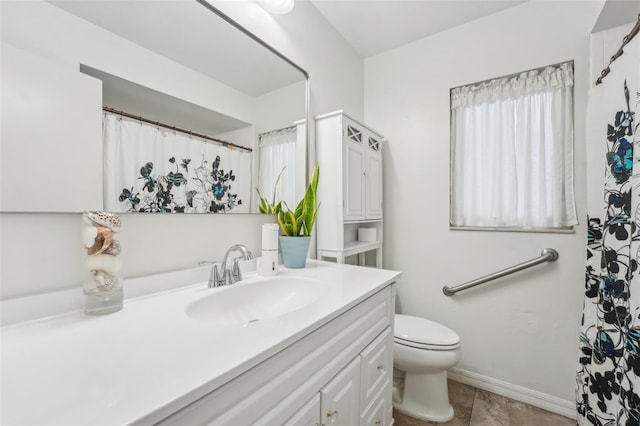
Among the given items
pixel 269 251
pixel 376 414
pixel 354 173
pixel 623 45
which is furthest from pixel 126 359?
pixel 623 45

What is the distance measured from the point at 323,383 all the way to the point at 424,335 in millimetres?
930

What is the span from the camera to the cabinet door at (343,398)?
2.39ft

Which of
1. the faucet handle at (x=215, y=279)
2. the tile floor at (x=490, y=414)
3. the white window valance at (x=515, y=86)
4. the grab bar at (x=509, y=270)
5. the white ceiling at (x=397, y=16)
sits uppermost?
the white ceiling at (x=397, y=16)

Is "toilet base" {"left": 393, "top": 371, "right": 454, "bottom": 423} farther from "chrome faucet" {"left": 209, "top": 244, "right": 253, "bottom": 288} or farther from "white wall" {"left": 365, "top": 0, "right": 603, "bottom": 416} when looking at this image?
"chrome faucet" {"left": 209, "top": 244, "right": 253, "bottom": 288}

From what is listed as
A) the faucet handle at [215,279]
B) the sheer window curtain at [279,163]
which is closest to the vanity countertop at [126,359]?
the faucet handle at [215,279]

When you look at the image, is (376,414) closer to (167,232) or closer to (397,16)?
(167,232)

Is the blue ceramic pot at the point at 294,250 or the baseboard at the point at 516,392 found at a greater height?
the blue ceramic pot at the point at 294,250

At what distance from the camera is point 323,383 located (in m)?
0.72

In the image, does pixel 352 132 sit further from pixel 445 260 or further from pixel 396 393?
pixel 396 393

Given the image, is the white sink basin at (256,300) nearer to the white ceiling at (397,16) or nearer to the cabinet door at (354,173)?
the cabinet door at (354,173)

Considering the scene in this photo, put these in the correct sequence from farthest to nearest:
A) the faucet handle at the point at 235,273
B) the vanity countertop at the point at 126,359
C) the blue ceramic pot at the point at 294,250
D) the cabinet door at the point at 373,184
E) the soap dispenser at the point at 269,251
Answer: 1. the cabinet door at the point at 373,184
2. the blue ceramic pot at the point at 294,250
3. the soap dispenser at the point at 269,251
4. the faucet handle at the point at 235,273
5. the vanity countertop at the point at 126,359

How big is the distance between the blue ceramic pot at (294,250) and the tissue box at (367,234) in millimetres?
719

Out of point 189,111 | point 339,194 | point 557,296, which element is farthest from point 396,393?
point 189,111

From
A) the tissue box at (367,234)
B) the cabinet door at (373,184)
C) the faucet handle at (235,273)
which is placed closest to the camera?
the faucet handle at (235,273)
